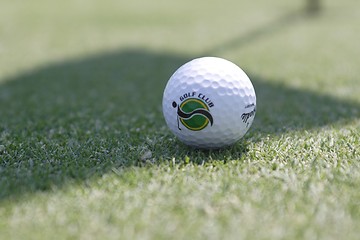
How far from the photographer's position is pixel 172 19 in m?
10.6

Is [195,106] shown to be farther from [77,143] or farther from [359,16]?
[359,16]

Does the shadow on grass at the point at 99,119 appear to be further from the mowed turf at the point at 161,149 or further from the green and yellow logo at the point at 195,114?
the green and yellow logo at the point at 195,114

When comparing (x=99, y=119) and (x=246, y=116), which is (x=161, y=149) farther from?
(x=99, y=119)

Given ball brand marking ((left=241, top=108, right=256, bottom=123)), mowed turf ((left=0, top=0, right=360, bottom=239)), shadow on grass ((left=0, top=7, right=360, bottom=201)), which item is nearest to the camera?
mowed turf ((left=0, top=0, right=360, bottom=239))

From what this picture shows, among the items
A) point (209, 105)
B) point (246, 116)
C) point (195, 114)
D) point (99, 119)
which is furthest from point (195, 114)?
point (99, 119)

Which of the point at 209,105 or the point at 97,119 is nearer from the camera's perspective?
the point at 209,105

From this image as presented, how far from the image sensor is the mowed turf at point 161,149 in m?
2.06

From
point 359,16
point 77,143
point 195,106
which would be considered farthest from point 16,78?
point 359,16

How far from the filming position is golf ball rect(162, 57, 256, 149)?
112 inches

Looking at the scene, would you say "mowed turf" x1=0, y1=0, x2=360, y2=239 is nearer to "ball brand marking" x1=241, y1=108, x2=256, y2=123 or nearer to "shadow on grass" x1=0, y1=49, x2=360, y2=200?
"shadow on grass" x1=0, y1=49, x2=360, y2=200

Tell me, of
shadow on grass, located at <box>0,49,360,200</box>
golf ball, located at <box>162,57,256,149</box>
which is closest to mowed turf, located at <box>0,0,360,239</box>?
shadow on grass, located at <box>0,49,360,200</box>

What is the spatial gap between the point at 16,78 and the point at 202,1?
8688 millimetres

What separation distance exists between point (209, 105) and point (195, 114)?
0.36ft

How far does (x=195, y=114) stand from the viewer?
2.82 meters
